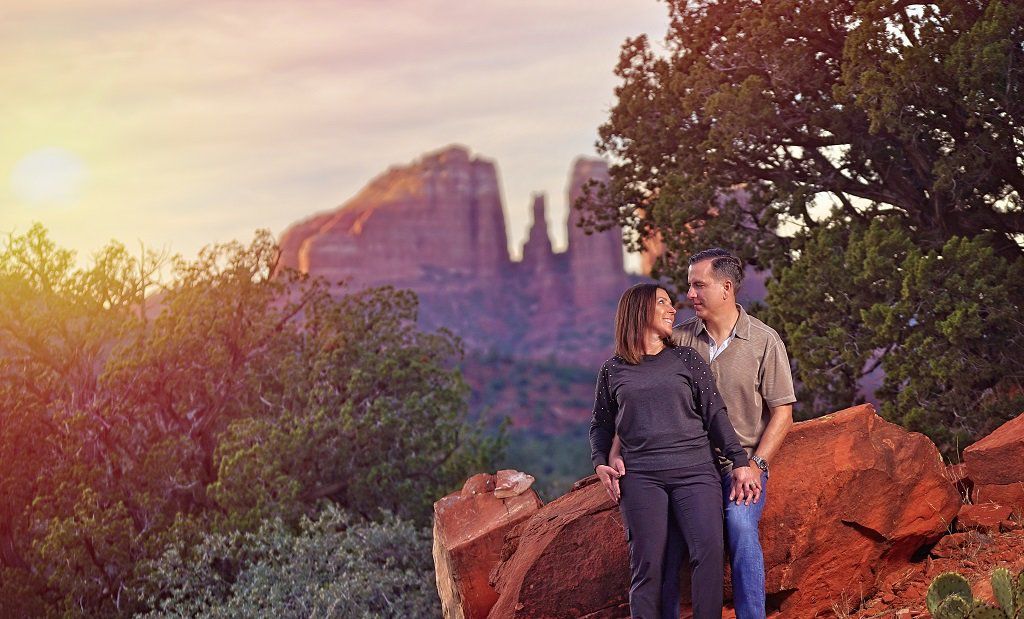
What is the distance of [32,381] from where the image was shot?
16719mm

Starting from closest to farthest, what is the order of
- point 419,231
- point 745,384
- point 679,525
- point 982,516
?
point 679,525
point 745,384
point 982,516
point 419,231

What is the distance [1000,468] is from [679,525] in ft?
A: 12.0

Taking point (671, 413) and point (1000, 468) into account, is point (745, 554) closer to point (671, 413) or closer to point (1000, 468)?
point (671, 413)

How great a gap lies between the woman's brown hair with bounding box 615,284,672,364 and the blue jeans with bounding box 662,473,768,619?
829 millimetres

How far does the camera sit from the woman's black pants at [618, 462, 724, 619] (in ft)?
17.2

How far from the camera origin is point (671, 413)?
17.2ft

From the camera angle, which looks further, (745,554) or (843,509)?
(843,509)

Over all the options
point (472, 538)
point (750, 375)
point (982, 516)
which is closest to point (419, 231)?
point (472, 538)

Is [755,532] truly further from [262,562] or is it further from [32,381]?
[32,381]

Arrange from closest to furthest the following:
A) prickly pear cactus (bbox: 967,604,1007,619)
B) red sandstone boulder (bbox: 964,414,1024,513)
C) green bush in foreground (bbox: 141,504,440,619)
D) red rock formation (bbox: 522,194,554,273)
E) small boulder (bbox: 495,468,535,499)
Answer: prickly pear cactus (bbox: 967,604,1007,619)
red sandstone boulder (bbox: 964,414,1024,513)
small boulder (bbox: 495,468,535,499)
green bush in foreground (bbox: 141,504,440,619)
red rock formation (bbox: 522,194,554,273)

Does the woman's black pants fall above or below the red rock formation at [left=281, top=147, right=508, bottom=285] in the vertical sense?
below

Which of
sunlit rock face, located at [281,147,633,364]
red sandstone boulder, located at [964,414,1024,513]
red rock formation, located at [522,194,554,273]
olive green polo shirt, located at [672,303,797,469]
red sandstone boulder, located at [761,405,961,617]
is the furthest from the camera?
red rock formation, located at [522,194,554,273]

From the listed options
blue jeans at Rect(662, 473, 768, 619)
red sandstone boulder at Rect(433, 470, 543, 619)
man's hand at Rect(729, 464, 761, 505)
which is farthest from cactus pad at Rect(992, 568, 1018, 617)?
red sandstone boulder at Rect(433, 470, 543, 619)

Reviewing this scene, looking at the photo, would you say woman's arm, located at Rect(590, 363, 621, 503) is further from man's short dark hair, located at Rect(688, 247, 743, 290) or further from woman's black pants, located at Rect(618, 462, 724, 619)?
man's short dark hair, located at Rect(688, 247, 743, 290)
